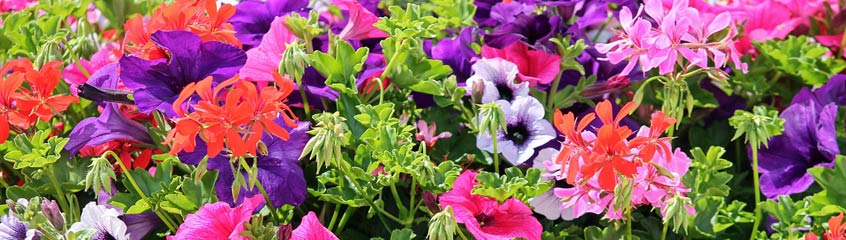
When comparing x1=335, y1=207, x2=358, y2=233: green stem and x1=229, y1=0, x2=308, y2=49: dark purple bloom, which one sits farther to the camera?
x1=229, y1=0, x2=308, y2=49: dark purple bloom

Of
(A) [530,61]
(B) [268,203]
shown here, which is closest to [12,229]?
(B) [268,203]

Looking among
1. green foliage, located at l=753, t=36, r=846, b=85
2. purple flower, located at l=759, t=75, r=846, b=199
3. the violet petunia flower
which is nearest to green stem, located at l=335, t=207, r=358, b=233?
the violet petunia flower

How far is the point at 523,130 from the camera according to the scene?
44.5 inches

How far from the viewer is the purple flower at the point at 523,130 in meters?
1.11

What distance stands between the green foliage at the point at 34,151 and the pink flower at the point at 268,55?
20 centimetres

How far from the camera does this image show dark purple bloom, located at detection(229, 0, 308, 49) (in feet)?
4.10

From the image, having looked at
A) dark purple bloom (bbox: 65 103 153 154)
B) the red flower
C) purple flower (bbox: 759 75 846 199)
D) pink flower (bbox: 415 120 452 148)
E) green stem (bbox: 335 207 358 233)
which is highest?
the red flower

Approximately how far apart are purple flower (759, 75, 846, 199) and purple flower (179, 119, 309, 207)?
0.55 metres

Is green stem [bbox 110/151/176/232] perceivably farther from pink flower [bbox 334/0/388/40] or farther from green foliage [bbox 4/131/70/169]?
pink flower [bbox 334/0/388/40]

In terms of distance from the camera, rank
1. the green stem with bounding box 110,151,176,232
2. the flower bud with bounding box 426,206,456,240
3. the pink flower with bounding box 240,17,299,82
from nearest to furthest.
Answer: the flower bud with bounding box 426,206,456,240 → the green stem with bounding box 110,151,176,232 → the pink flower with bounding box 240,17,299,82

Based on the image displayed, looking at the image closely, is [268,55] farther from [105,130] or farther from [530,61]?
[530,61]

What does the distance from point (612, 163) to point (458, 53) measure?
1.30ft

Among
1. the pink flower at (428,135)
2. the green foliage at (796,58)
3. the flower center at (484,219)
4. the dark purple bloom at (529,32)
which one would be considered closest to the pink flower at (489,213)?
the flower center at (484,219)

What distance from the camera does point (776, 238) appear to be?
109cm
